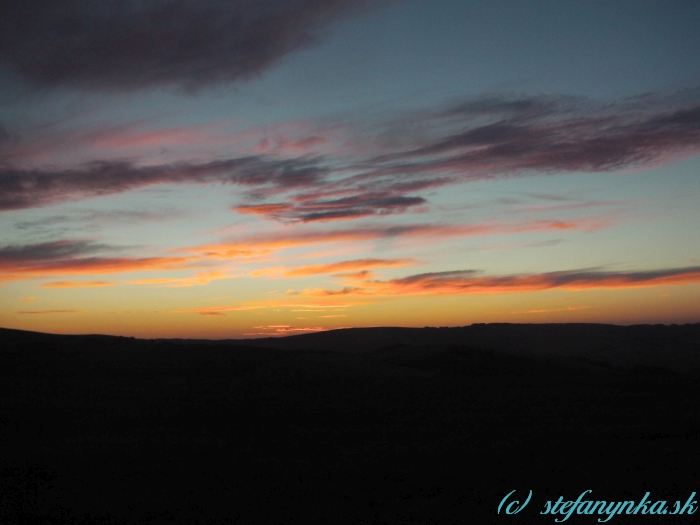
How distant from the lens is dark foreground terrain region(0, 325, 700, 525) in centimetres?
659

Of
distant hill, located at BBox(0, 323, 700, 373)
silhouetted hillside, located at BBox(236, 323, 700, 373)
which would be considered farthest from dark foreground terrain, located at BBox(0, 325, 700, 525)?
silhouetted hillside, located at BBox(236, 323, 700, 373)

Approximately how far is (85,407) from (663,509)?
37.1ft

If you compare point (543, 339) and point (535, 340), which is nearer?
point (535, 340)

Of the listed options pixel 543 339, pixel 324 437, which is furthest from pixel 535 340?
pixel 324 437

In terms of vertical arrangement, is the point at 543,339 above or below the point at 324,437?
above

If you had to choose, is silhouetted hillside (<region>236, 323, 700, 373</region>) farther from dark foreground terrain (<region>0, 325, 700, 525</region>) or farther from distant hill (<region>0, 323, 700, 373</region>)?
dark foreground terrain (<region>0, 325, 700, 525</region>)

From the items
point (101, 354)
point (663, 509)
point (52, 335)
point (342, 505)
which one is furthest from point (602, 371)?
point (52, 335)

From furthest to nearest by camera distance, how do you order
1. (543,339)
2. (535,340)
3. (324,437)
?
(543,339)
(535,340)
(324,437)

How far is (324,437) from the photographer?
33.3 feet

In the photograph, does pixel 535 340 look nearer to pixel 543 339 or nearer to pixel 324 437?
pixel 543 339

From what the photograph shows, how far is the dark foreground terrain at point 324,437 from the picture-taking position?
6.59 meters

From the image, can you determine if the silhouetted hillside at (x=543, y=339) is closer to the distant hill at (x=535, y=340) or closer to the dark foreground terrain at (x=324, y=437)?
the distant hill at (x=535, y=340)

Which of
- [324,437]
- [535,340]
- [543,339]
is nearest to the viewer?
[324,437]

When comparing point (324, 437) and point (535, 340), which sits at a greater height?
point (535, 340)
